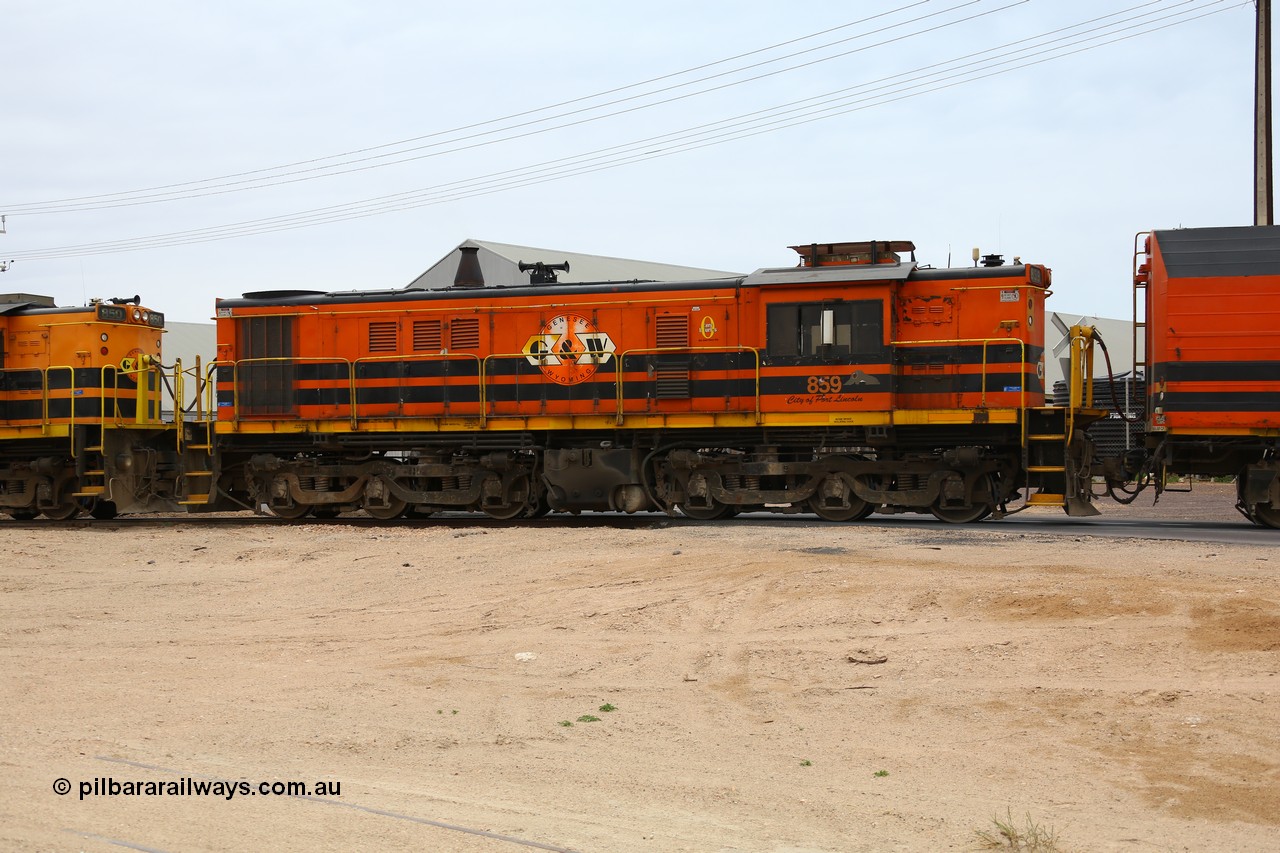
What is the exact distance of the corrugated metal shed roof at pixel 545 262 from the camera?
138 ft

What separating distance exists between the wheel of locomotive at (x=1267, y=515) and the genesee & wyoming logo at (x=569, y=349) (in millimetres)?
10064

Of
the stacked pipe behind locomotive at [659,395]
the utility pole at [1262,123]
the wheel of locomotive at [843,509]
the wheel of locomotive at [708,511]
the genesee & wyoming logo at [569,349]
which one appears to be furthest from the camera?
the utility pole at [1262,123]

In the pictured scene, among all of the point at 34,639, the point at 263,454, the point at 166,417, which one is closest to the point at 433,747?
the point at 34,639

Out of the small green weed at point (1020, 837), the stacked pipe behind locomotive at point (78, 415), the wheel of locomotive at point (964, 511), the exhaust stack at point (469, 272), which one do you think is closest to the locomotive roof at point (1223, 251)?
the wheel of locomotive at point (964, 511)

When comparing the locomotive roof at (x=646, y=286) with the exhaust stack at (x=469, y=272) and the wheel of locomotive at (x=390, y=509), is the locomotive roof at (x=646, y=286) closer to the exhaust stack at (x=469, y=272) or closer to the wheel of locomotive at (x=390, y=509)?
the exhaust stack at (x=469, y=272)

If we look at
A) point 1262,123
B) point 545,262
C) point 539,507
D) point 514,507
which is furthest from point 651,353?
point 545,262

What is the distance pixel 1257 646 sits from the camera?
358 inches

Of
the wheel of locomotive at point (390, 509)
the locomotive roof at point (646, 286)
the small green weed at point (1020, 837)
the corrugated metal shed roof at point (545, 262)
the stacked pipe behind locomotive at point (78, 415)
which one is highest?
the corrugated metal shed roof at point (545, 262)

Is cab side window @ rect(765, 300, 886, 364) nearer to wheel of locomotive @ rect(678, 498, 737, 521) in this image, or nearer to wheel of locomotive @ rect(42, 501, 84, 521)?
wheel of locomotive @ rect(678, 498, 737, 521)

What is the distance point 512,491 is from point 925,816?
14.5 metres

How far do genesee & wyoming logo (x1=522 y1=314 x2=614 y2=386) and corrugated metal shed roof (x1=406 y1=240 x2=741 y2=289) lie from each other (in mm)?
18169

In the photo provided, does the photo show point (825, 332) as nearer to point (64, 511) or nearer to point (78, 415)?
point (78, 415)

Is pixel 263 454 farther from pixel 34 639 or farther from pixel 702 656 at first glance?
pixel 702 656

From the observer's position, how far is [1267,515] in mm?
18453
